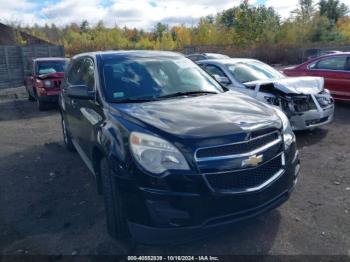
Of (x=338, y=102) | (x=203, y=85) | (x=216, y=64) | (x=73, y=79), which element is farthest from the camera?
(x=338, y=102)

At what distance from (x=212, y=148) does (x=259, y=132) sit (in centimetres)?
51

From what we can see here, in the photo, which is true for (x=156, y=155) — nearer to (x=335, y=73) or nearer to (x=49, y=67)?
(x=335, y=73)

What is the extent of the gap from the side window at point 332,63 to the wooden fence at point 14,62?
59.4 ft

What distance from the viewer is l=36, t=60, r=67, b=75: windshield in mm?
11750

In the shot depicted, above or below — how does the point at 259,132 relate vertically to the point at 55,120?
above

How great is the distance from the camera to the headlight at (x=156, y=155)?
2.65 m

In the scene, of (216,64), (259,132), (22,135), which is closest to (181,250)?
(259,132)

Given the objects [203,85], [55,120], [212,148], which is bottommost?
[55,120]

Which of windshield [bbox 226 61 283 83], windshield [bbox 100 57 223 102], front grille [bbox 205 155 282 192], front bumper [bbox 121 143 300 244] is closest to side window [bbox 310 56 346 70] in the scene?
windshield [bbox 226 61 283 83]

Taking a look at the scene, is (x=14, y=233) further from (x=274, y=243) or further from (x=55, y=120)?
(x=55, y=120)

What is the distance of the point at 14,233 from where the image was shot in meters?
3.55

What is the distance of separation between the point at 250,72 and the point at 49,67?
7.74m

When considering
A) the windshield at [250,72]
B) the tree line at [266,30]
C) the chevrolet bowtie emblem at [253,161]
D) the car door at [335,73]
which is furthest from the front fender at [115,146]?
the tree line at [266,30]

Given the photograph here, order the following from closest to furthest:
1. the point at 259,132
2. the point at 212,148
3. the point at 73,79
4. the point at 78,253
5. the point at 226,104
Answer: the point at 212,148 < the point at 259,132 < the point at 78,253 < the point at 226,104 < the point at 73,79
